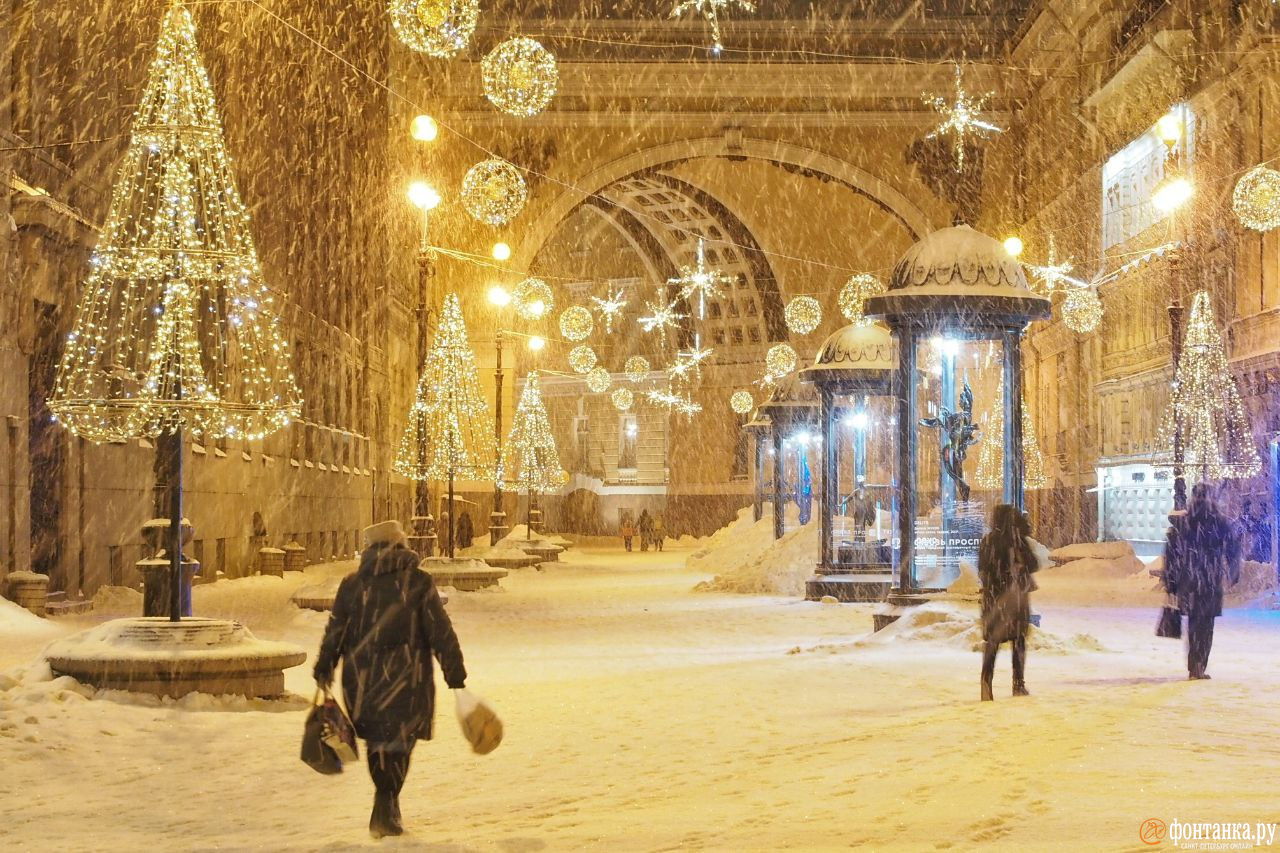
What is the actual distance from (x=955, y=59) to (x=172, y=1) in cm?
3382

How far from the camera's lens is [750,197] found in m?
52.4

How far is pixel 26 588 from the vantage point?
749 inches

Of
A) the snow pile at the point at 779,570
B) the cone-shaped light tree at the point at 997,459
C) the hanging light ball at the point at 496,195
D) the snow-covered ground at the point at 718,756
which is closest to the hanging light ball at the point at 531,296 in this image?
the snow pile at the point at 779,570

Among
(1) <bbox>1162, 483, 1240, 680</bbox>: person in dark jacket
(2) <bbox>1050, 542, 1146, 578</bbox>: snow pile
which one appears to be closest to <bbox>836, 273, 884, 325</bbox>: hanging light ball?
(2) <bbox>1050, 542, 1146, 578</bbox>: snow pile

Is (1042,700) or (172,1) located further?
(172,1)

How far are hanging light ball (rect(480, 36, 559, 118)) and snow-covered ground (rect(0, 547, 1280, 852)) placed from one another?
8532 mm

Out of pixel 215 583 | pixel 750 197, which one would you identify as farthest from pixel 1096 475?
pixel 215 583

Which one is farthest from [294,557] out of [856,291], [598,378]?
[598,378]

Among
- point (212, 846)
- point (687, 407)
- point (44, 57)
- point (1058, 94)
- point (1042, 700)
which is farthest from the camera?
point (687, 407)

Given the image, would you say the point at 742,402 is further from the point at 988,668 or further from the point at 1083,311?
the point at 988,668

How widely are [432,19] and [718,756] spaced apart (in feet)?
41.1

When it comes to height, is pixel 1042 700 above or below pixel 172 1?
below

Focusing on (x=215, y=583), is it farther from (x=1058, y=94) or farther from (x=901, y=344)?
(x=1058, y=94)

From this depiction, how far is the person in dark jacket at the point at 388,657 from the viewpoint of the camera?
748cm
